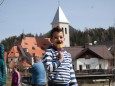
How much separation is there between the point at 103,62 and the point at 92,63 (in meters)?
2.13

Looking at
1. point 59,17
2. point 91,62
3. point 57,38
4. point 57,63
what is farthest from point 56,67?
point 59,17

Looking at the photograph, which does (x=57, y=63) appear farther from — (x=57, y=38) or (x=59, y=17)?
(x=59, y=17)

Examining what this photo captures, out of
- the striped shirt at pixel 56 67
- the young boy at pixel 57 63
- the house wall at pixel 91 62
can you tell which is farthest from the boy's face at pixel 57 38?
the house wall at pixel 91 62

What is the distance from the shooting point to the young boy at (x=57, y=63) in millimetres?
5473

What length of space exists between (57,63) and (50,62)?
12 cm

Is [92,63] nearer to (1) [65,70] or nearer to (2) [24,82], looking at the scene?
(2) [24,82]

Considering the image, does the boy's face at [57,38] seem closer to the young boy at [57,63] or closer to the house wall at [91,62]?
the young boy at [57,63]

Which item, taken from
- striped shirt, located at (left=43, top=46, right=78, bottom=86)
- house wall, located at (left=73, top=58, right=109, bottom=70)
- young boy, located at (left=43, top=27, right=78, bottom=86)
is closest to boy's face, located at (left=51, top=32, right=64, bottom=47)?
young boy, located at (left=43, top=27, right=78, bottom=86)

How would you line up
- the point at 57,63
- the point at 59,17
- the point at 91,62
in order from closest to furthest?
the point at 57,63 < the point at 91,62 < the point at 59,17

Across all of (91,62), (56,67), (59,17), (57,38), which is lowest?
(91,62)

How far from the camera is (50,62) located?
5508 mm

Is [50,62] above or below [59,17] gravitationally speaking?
below

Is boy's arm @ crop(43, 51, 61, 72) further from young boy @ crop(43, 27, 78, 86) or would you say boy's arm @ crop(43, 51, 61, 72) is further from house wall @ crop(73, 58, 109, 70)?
house wall @ crop(73, 58, 109, 70)

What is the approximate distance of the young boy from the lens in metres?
5.47
